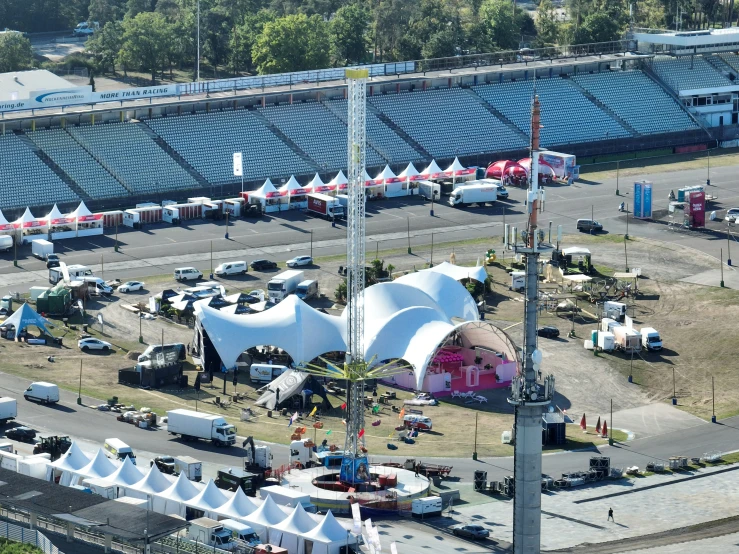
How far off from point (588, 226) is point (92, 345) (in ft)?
170

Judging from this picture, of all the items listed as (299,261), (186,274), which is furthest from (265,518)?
(299,261)

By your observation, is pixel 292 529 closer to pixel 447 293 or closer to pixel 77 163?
pixel 447 293

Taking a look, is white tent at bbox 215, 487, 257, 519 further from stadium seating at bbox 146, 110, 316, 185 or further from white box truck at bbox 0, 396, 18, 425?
stadium seating at bbox 146, 110, 316, 185

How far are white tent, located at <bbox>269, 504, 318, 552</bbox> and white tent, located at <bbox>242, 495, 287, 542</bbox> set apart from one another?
0.36 metres

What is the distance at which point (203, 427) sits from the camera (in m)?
94.7

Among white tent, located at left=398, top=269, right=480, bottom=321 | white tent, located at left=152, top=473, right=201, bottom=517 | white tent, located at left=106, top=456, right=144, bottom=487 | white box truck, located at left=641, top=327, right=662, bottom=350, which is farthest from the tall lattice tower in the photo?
white box truck, located at left=641, top=327, right=662, bottom=350

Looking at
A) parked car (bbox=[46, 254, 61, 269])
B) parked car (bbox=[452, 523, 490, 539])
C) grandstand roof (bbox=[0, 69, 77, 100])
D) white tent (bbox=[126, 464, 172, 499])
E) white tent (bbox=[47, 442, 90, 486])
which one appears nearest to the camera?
parked car (bbox=[452, 523, 490, 539])

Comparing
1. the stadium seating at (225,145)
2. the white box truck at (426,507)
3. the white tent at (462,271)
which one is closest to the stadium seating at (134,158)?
the stadium seating at (225,145)

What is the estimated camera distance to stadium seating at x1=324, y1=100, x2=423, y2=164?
550 ft

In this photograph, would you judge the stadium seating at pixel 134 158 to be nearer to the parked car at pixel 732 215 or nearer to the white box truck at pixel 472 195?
the white box truck at pixel 472 195

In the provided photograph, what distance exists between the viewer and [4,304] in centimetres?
11988

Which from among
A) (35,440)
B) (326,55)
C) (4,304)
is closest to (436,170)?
(326,55)

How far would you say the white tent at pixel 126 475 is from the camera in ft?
278

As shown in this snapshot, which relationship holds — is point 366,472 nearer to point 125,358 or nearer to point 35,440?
point 35,440
